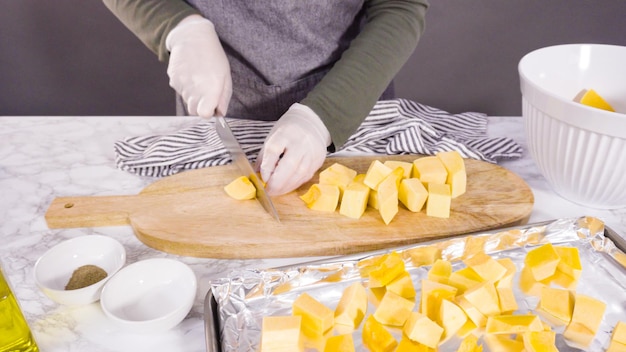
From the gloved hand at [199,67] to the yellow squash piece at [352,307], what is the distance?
1.94 feet

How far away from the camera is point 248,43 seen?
1.47m

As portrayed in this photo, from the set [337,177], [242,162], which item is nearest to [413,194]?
[337,177]

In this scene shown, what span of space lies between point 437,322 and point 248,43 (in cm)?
94

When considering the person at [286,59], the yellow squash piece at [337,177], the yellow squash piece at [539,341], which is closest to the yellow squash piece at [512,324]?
the yellow squash piece at [539,341]

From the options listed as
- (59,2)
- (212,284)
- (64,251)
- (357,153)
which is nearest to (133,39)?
(59,2)

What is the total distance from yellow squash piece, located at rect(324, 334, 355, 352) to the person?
0.47 meters

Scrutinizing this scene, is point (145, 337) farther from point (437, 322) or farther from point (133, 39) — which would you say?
point (133, 39)

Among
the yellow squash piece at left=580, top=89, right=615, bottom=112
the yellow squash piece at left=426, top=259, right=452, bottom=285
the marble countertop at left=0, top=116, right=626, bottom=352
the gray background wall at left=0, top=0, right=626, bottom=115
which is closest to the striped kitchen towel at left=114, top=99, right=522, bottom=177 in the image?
the marble countertop at left=0, top=116, right=626, bottom=352

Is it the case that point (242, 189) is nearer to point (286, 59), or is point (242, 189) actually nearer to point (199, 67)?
point (199, 67)

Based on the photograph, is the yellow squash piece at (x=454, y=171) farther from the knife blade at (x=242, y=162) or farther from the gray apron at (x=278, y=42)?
the gray apron at (x=278, y=42)

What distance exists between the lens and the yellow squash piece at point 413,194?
1.15m

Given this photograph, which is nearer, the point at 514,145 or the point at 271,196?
the point at 271,196

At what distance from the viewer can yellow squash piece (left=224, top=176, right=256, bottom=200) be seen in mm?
1208

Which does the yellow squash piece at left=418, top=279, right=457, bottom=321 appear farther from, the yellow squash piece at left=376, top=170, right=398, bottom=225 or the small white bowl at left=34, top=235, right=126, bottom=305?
the small white bowl at left=34, top=235, right=126, bottom=305
